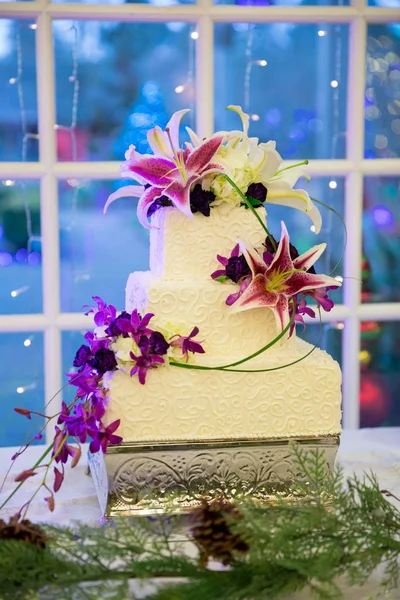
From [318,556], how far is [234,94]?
1.89 meters

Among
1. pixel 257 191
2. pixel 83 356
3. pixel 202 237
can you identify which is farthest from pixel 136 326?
pixel 257 191

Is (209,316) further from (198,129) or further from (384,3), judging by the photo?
(384,3)

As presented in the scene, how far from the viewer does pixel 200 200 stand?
172 centimetres

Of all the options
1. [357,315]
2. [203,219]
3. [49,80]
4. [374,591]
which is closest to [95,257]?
[49,80]

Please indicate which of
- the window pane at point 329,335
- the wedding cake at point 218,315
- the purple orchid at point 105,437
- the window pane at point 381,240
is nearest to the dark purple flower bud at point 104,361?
the wedding cake at point 218,315

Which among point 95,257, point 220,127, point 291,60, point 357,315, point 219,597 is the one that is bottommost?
point 219,597

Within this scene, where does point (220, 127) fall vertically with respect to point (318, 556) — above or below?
above

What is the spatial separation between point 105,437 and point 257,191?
1.88 feet

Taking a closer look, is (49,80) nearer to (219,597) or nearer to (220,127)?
(220,127)

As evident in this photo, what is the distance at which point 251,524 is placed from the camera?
1.13 metres

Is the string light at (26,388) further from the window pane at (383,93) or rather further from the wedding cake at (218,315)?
the window pane at (383,93)

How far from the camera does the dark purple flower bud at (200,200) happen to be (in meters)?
1.72

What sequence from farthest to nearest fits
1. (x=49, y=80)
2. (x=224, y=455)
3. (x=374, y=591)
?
(x=49, y=80) → (x=224, y=455) → (x=374, y=591)

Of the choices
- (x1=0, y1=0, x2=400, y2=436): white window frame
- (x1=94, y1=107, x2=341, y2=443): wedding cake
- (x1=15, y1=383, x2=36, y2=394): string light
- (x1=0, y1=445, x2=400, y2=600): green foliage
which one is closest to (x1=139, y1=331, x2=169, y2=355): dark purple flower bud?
(x1=94, y1=107, x2=341, y2=443): wedding cake
